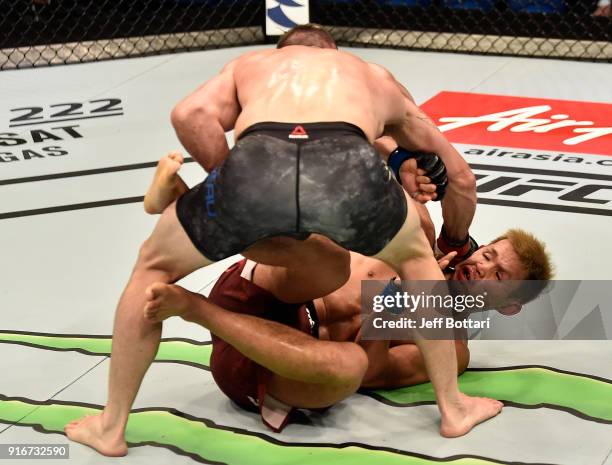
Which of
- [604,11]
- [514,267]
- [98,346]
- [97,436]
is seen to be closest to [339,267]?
[514,267]

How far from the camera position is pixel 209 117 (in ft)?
7.93

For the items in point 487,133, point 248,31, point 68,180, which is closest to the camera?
point 68,180

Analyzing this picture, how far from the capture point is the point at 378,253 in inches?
92.7

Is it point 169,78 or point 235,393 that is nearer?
point 235,393

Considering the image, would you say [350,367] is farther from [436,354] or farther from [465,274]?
[465,274]

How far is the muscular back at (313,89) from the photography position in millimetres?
2295

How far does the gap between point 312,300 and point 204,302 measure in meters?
0.40

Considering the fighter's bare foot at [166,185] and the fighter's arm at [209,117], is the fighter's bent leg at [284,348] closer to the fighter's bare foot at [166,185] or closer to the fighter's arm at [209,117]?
the fighter's bare foot at [166,185]

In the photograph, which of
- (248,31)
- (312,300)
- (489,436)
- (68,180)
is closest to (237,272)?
(312,300)

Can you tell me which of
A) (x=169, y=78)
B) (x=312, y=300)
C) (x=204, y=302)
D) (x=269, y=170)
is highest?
(x=269, y=170)

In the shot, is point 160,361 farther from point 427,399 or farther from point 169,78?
point 169,78

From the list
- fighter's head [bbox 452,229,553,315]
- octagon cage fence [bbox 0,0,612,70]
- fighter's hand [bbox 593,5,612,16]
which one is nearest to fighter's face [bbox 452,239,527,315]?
fighter's head [bbox 452,229,553,315]

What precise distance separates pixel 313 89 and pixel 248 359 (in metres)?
0.69

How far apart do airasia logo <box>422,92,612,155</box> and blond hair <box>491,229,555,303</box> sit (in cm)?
165
